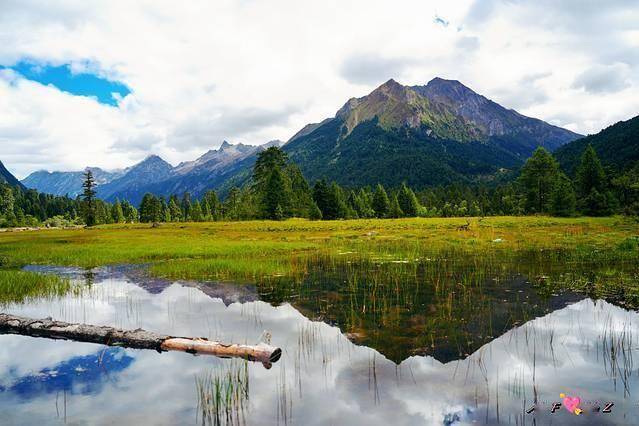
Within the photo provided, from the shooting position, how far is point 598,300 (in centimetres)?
1495

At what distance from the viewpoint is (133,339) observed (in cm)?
1127

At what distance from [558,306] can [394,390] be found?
933 centimetres

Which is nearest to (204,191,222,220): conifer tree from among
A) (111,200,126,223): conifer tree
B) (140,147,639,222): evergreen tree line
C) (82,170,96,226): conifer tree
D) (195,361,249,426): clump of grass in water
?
(111,200,126,223): conifer tree

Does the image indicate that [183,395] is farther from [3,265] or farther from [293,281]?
[3,265]

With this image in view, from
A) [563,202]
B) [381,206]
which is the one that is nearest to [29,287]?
[563,202]

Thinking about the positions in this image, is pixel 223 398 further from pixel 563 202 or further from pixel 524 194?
pixel 524 194

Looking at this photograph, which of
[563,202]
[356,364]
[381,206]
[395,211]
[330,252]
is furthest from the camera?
[381,206]

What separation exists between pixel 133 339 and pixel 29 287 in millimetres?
13539

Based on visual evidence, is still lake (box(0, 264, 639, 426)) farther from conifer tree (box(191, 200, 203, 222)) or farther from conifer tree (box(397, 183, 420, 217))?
conifer tree (box(191, 200, 203, 222))

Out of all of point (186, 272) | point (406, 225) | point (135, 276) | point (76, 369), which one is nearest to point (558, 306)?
point (76, 369)

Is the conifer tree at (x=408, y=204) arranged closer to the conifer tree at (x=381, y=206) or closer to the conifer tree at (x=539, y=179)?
the conifer tree at (x=381, y=206)

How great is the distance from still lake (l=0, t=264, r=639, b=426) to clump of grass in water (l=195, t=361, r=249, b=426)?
0.12 ft

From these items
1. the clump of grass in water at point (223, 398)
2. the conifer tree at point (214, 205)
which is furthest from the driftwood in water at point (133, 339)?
the conifer tree at point (214, 205)

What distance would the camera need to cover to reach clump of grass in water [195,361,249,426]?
23.9 feet
